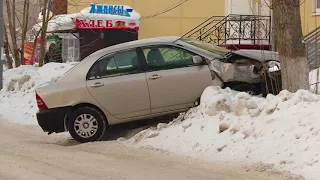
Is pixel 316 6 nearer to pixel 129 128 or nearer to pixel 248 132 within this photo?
pixel 129 128

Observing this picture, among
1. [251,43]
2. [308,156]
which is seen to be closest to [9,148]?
[308,156]

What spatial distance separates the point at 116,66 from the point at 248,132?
2884 mm

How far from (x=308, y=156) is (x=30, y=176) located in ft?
10.8

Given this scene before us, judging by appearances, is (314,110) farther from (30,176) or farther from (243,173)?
(30,176)

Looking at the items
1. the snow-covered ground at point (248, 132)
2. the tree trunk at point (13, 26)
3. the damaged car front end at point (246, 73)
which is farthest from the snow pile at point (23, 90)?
the damaged car front end at point (246, 73)

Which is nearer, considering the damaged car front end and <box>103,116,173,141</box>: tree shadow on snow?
the damaged car front end

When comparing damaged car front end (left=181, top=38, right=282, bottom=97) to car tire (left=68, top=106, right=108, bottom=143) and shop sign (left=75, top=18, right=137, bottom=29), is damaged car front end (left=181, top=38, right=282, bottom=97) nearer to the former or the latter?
car tire (left=68, top=106, right=108, bottom=143)

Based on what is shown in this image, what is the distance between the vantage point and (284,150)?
631 cm

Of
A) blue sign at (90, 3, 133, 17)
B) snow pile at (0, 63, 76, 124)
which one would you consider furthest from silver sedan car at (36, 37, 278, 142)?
blue sign at (90, 3, 133, 17)

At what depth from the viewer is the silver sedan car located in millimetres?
8516

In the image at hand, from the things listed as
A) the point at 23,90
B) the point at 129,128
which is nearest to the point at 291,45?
the point at 129,128

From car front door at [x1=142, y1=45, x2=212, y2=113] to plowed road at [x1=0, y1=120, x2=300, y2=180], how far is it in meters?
1.02

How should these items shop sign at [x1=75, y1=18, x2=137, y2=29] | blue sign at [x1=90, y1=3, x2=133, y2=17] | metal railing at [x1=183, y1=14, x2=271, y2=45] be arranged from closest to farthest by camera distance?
1. metal railing at [x1=183, y1=14, x2=271, y2=45]
2. shop sign at [x1=75, y1=18, x2=137, y2=29]
3. blue sign at [x1=90, y1=3, x2=133, y2=17]

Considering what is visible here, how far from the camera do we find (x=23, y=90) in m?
14.0
